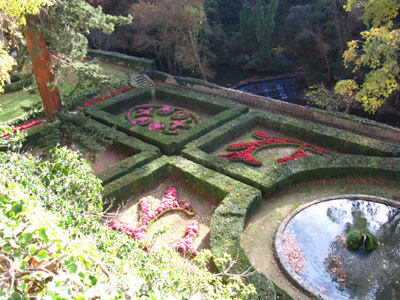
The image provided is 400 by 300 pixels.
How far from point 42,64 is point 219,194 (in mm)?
8579

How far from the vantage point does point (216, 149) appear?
52.4 ft

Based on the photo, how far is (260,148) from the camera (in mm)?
15477

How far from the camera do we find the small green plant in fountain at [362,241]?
9594 millimetres

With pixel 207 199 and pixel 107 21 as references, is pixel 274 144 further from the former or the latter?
pixel 107 21

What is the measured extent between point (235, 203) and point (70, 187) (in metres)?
6.27

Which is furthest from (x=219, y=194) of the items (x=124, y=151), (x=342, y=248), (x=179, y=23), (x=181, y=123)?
(x=179, y=23)

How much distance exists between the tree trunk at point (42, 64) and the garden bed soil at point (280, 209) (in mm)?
9219

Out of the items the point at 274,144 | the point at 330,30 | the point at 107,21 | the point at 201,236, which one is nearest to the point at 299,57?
the point at 330,30

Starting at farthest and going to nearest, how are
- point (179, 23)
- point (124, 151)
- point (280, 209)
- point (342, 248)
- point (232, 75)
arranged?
1. point (232, 75)
2. point (179, 23)
3. point (124, 151)
4. point (280, 209)
5. point (342, 248)

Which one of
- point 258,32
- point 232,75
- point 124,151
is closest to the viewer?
point 124,151

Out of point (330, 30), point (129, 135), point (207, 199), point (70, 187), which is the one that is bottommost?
point (207, 199)

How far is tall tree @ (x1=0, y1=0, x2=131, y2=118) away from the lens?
427 inches

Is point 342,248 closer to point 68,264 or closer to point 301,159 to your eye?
point 301,159

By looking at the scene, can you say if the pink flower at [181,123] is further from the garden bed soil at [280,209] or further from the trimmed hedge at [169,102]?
the garden bed soil at [280,209]
